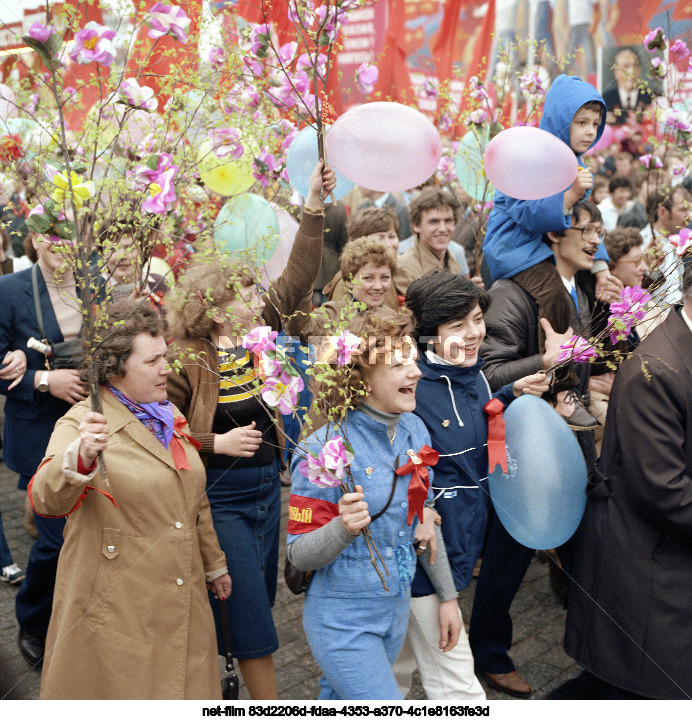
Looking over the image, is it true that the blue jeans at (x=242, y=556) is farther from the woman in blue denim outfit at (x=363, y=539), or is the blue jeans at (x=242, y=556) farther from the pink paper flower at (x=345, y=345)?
the pink paper flower at (x=345, y=345)

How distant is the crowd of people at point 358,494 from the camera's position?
2705 mm

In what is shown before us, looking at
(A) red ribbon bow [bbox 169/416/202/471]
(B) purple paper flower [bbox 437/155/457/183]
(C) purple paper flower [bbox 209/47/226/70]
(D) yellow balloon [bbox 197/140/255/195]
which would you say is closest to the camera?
(A) red ribbon bow [bbox 169/416/202/471]

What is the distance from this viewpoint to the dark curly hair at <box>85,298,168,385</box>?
9.54 ft

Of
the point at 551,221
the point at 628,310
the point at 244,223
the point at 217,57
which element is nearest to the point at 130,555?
the point at 628,310

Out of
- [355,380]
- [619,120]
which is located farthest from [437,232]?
[619,120]

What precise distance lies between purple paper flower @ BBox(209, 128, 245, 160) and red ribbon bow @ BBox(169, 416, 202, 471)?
4.85 feet

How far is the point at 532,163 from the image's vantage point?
144 inches

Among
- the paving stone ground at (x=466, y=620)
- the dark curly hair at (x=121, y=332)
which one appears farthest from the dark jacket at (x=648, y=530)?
the dark curly hair at (x=121, y=332)

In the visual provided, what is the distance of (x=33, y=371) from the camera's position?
13.9ft

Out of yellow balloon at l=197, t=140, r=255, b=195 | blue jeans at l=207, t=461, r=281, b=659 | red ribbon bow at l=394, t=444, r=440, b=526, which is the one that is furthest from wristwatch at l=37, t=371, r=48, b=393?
red ribbon bow at l=394, t=444, r=440, b=526

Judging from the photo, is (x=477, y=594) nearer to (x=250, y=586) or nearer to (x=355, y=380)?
(x=250, y=586)

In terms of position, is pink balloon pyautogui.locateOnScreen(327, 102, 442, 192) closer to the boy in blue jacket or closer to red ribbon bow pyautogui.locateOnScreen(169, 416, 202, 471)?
the boy in blue jacket

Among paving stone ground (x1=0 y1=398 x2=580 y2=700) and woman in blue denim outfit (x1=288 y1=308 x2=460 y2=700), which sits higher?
woman in blue denim outfit (x1=288 y1=308 x2=460 y2=700)

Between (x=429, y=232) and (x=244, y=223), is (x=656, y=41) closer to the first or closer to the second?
(x=429, y=232)
